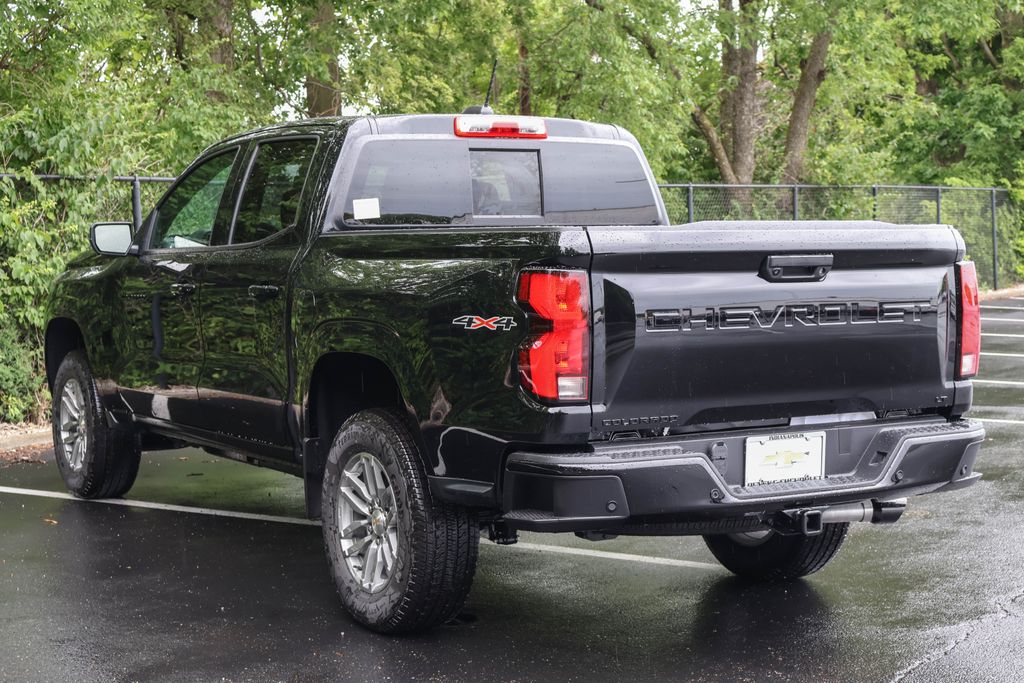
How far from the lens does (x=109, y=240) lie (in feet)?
23.4

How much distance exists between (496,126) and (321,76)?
16.4 m

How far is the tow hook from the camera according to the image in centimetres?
470

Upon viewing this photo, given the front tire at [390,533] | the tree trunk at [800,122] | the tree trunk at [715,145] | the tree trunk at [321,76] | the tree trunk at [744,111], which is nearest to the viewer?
the front tire at [390,533]

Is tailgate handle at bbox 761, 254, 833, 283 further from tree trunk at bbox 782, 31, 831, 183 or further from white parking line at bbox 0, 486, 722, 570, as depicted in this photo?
tree trunk at bbox 782, 31, 831, 183

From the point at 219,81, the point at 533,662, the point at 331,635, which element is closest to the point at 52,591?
the point at 331,635

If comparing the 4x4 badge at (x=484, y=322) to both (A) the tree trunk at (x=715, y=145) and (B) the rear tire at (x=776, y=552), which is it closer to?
(B) the rear tire at (x=776, y=552)

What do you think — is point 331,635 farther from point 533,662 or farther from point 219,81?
point 219,81

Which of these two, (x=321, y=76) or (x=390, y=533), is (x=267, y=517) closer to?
(x=390, y=533)

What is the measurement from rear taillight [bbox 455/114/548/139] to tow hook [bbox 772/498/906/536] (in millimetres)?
2339

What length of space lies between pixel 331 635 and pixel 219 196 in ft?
7.81

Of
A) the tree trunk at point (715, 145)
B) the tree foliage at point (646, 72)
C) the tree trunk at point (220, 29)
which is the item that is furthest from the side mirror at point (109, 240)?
the tree trunk at point (715, 145)

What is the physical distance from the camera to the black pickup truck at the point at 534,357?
4371mm

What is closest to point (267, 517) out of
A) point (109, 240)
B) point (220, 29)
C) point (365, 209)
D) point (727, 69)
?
point (109, 240)

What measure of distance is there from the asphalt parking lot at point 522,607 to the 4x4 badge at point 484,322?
1239mm
